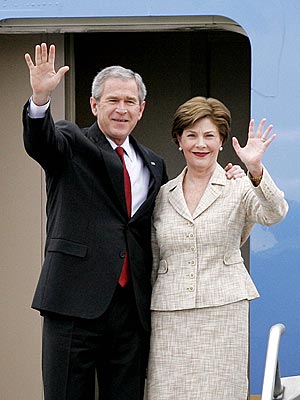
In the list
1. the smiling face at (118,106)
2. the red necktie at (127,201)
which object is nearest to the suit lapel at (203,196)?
the red necktie at (127,201)

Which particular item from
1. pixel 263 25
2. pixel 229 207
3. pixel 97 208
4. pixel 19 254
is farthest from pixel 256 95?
pixel 19 254

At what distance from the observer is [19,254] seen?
439 centimetres

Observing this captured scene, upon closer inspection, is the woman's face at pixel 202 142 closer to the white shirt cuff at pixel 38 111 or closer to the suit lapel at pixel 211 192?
the suit lapel at pixel 211 192

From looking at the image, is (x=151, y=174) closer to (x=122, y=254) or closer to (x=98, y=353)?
(x=122, y=254)

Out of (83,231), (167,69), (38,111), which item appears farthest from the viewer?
(167,69)

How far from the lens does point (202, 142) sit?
3.04m

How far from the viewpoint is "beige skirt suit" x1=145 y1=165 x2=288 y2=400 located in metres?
3.03

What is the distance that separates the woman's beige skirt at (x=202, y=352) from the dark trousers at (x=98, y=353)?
0.27 feet

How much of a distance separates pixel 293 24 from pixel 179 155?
6.78 feet

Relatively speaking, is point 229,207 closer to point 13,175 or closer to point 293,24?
point 293,24

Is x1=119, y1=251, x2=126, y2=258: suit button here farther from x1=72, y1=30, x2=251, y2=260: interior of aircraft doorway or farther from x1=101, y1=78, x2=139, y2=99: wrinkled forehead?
x1=72, y1=30, x2=251, y2=260: interior of aircraft doorway

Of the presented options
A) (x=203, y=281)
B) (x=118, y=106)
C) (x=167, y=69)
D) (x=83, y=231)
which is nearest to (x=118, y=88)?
(x=118, y=106)

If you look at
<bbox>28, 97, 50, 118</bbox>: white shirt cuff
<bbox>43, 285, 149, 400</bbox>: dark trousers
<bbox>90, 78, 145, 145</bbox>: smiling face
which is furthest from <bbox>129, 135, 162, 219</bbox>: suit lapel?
<bbox>28, 97, 50, 118</bbox>: white shirt cuff

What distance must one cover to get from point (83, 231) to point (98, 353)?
388mm
